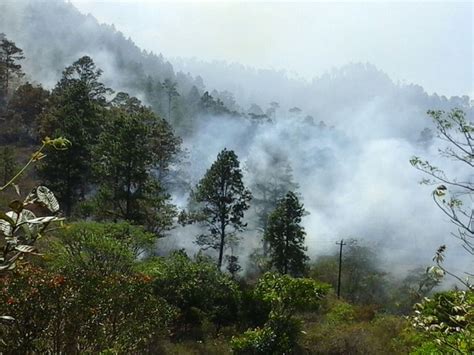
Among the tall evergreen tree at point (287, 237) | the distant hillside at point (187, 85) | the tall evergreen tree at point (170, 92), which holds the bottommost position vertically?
the tall evergreen tree at point (287, 237)

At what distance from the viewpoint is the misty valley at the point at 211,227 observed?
4645mm

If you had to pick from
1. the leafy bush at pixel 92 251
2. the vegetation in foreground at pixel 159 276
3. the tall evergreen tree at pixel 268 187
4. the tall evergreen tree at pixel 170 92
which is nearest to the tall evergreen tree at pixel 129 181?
the vegetation in foreground at pixel 159 276

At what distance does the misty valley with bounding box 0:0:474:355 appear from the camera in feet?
15.2

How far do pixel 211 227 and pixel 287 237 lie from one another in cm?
492

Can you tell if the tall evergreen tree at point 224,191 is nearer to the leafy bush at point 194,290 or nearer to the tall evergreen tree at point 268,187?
the leafy bush at point 194,290

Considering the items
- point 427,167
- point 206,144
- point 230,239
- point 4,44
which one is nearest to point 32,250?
point 427,167

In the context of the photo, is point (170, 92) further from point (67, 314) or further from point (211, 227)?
point (67, 314)

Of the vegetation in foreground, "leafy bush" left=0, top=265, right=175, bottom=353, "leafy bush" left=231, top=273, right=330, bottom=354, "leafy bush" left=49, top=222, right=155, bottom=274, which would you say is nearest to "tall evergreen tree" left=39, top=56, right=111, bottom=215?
the vegetation in foreground

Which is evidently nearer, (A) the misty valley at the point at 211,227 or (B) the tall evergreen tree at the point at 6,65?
(A) the misty valley at the point at 211,227

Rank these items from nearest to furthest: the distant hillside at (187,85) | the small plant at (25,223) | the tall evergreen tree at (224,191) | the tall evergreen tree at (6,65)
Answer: the small plant at (25,223)
the tall evergreen tree at (224,191)
the tall evergreen tree at (6,65)
the distant hillside at (187,85)

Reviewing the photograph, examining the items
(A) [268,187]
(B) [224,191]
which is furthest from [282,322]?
(A) [268,187]

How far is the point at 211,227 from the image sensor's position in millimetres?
29016

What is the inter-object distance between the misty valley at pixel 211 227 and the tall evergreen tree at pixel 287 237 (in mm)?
81

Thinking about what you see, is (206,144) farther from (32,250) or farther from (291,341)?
(32,250)
